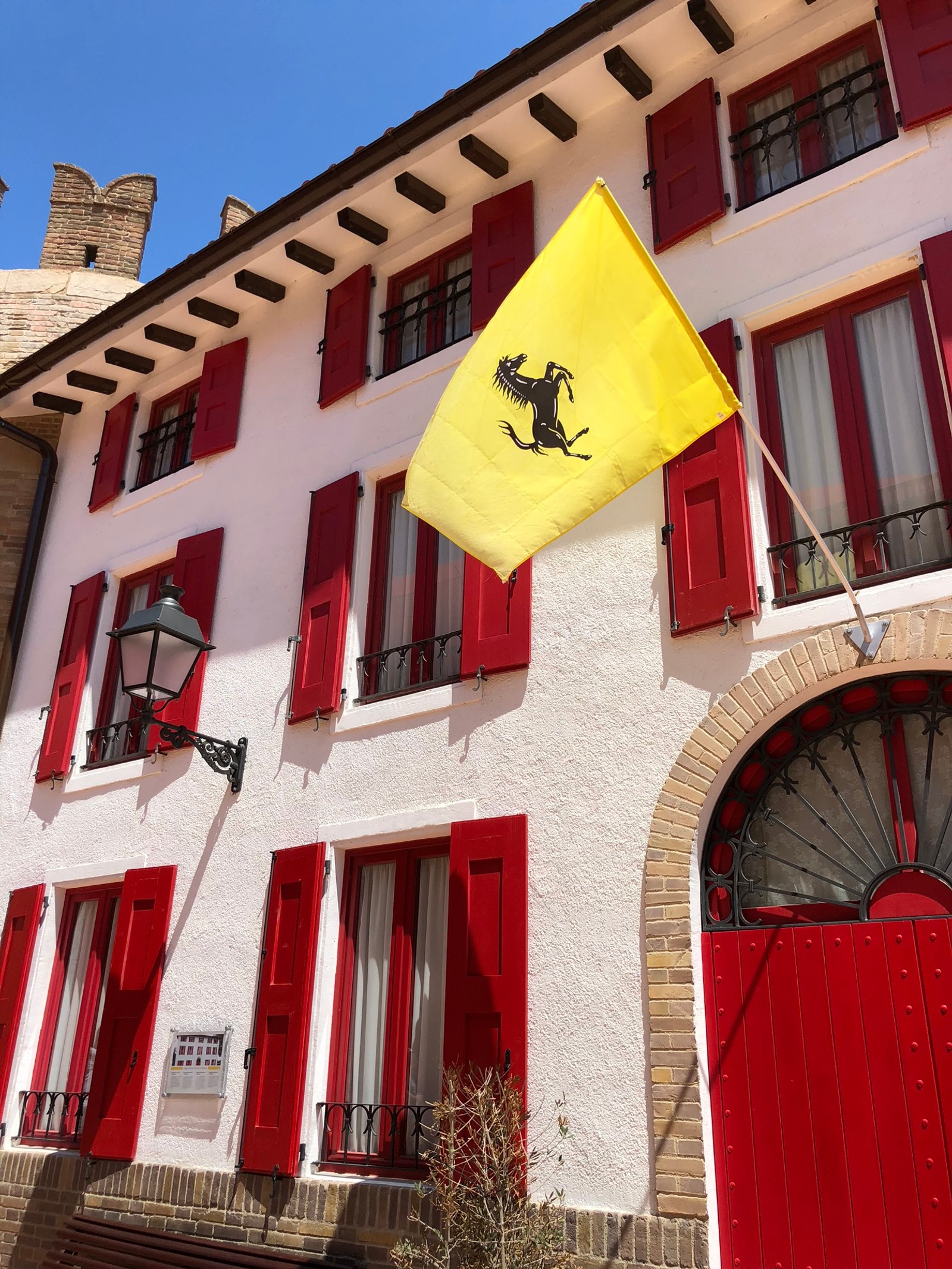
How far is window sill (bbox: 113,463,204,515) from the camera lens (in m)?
9.22

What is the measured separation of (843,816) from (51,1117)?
6.06 m

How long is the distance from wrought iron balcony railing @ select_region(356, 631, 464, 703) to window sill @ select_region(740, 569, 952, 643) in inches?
78.3

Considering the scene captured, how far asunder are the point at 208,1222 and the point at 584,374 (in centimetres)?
535

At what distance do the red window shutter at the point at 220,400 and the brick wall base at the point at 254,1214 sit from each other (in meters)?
5.43

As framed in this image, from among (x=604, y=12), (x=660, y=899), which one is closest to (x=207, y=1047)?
(x=660, y=899)

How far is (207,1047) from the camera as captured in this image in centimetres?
691

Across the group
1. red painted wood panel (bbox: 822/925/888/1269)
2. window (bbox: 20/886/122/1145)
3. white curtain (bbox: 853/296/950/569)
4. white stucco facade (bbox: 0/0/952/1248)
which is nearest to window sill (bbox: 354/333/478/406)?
white stucco facade (bbox: 0/0/952/1248)

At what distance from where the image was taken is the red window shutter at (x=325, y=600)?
7.30 m

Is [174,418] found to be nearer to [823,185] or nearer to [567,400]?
[567,400]

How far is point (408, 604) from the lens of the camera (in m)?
7.47

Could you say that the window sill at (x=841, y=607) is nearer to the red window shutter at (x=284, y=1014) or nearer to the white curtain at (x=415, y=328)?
the red window shutter at (x=284, y=1014)

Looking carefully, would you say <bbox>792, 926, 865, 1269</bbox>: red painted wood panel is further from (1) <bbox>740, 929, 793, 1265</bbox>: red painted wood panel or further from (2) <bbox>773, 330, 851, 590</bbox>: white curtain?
(2) <bbox>773, 330, 851, 590</bbox>: white curtain

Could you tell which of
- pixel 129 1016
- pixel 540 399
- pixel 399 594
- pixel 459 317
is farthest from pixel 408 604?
pixel 129 1016

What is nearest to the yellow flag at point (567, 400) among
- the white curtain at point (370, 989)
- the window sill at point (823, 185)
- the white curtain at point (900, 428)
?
the white curtain at point (900, 428)
